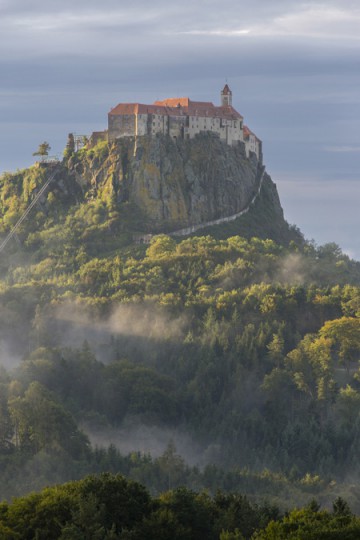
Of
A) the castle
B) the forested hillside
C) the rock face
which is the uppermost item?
the castle

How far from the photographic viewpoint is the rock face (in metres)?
189

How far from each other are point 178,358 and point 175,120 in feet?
136

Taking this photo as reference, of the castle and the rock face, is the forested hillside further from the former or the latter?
the castle

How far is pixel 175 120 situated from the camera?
19150 cm

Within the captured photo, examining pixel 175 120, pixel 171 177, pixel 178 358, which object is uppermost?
pixel 175 120

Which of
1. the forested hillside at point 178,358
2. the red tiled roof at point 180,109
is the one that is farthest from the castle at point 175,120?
the forested hillside at point 178,358

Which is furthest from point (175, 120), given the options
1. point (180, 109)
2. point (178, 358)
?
point (178, 358)

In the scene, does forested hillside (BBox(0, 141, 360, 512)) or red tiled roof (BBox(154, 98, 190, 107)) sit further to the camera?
red tiled roof (BBox(154, 98, 190, 107))

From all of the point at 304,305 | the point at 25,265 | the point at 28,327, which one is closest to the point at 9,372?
the point at 28,327

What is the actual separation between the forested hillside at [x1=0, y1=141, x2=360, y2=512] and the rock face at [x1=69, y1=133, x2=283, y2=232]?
2.15 meters

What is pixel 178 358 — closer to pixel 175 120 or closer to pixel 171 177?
pixel 171 177

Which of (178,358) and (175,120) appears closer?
(178,358)

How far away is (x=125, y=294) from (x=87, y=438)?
45.7 metres

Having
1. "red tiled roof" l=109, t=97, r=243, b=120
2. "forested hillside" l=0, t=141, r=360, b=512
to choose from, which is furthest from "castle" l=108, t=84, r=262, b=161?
"forested hillside" l=0, t=141, r=360, b=512
